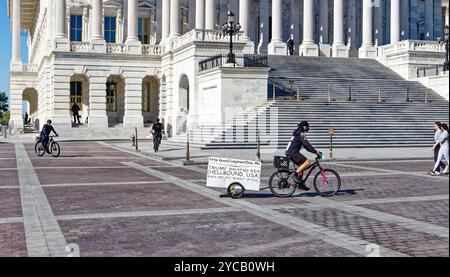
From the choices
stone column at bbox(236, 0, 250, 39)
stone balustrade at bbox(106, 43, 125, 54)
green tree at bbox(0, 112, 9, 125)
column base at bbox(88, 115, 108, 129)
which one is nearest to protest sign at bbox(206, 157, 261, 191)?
column base at bbox(88, 115, 108, 129)

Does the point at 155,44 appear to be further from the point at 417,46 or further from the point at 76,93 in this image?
the point at 417,46

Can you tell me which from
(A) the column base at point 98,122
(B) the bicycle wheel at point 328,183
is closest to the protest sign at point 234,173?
(B) the bicycle wheel at point 328,183

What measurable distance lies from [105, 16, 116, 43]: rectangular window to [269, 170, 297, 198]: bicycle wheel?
1714 inches

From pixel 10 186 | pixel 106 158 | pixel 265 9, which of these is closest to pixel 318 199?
pixel 10 186

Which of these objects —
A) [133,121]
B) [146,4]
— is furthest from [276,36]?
[133,121]

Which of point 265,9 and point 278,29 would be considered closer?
point 278,29

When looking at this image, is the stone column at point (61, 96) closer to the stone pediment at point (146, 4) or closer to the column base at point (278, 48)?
the stone pediment at point (146, 4)

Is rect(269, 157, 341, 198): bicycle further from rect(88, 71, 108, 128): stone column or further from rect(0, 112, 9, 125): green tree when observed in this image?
rect(0, 112, 9, 125): green tree

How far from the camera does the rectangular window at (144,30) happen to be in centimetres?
5534

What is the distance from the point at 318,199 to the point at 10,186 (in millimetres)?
8216

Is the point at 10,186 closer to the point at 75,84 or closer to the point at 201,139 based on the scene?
the point at 201,139

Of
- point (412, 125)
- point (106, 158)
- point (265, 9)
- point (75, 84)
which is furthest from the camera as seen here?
point (265, 9)

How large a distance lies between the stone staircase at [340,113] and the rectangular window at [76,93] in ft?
59.9
